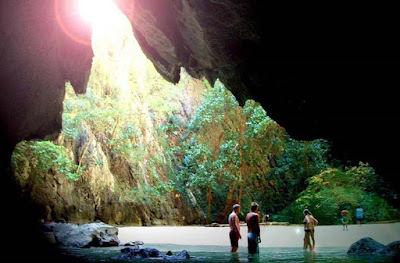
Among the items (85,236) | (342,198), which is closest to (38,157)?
(85,236)

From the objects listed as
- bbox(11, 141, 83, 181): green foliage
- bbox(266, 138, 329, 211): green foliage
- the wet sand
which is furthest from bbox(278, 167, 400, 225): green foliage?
bbox(11, 141, 83, 181): green foliage

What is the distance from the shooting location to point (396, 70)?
6.78 meters

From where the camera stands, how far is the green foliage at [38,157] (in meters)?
18.1

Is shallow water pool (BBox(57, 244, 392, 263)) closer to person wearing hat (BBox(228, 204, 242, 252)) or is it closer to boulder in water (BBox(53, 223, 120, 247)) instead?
person wearing hat (BBox(228, 204, 242, 252))

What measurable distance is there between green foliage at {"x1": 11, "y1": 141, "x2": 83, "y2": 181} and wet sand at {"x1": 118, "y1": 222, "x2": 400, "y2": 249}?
4.98 metres

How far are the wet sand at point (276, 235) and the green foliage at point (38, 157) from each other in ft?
16.3

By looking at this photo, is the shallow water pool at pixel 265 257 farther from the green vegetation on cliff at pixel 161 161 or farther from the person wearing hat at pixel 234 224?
the green vegetation on cliff at pixel 161 161

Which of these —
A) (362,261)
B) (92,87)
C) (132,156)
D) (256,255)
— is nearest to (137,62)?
(92,87)

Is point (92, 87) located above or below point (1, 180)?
above

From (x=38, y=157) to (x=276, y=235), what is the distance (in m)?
11.8

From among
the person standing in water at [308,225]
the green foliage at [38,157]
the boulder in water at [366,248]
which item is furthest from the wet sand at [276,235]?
the green foliage at [38,157]

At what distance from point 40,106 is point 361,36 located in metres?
10.1

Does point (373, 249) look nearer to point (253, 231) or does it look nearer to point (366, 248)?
point (366, 248)

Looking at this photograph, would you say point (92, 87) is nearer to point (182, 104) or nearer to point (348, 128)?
point (182, 104)
